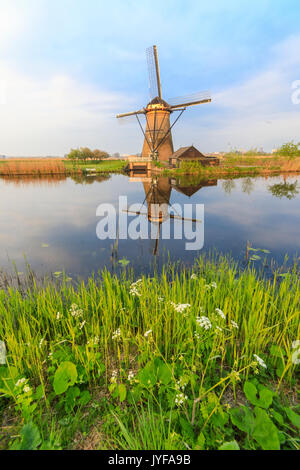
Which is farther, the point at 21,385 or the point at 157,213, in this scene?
the point at 157,213

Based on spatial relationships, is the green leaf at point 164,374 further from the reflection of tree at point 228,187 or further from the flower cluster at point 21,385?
the reflection of tree at point 228,187

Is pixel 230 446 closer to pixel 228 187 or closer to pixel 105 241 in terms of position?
pixel 105 241

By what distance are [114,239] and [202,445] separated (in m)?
6.84

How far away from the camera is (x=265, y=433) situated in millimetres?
1268

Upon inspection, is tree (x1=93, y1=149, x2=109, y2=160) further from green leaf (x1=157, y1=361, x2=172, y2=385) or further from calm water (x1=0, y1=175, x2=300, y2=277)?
green leaf (x1=157, y1=361, x2=172, y2=385)

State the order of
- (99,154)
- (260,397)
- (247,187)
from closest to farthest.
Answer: (260,397), (247,187), (99,154)

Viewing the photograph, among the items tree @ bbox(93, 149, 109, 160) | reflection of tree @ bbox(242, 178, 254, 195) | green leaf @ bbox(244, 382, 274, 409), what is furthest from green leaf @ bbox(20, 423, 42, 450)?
tree @ bbox(93, 149, 109, 160)

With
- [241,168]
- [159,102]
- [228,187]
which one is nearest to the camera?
[228,187]

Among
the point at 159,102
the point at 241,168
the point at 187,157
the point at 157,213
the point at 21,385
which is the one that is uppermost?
the point at 159,102

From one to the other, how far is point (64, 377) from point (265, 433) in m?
1.56

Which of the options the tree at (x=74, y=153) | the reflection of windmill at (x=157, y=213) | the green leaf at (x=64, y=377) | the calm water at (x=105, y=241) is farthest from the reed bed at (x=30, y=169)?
the tree at (x=74, y=153)

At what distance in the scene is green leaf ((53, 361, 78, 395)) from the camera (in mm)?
1679

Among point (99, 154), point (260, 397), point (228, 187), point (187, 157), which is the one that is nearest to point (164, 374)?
point (260, 397)

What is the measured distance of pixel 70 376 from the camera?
1.74 metres
